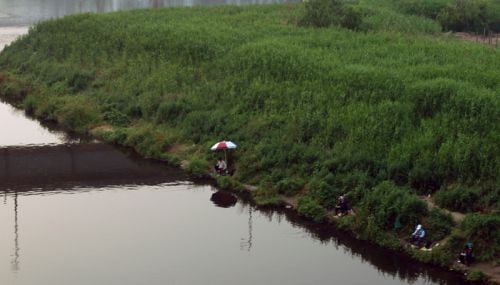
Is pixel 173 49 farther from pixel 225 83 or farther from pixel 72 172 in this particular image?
pixel 72 172

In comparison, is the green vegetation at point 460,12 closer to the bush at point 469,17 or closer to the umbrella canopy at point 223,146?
the bush at point 469,17

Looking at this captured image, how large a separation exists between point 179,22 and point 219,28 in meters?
3.18

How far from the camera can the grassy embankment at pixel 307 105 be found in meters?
19.9

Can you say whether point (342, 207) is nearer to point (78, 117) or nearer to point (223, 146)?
point (223, 146)

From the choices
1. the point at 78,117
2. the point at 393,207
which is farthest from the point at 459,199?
the point at 78,117

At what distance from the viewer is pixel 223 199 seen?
74.4 ft

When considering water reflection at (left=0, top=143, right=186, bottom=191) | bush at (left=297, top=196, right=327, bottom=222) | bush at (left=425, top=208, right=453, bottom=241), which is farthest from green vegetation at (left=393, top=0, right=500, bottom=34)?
bush at (left=425, top=208, right=453, bottom=241)

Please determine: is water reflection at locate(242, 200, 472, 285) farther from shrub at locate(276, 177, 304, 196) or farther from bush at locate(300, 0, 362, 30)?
bush at locate(300, 0, 362, 30)

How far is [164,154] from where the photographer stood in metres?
25.9

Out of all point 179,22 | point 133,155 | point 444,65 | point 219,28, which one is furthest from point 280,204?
point 179,22

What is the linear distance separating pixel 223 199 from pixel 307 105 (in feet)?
13.9

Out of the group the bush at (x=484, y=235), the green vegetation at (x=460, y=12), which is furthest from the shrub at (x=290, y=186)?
the green vegetation at (x=460, y=12)

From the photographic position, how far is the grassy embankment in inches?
783

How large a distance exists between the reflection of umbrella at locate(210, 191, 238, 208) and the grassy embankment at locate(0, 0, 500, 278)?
42 cm
